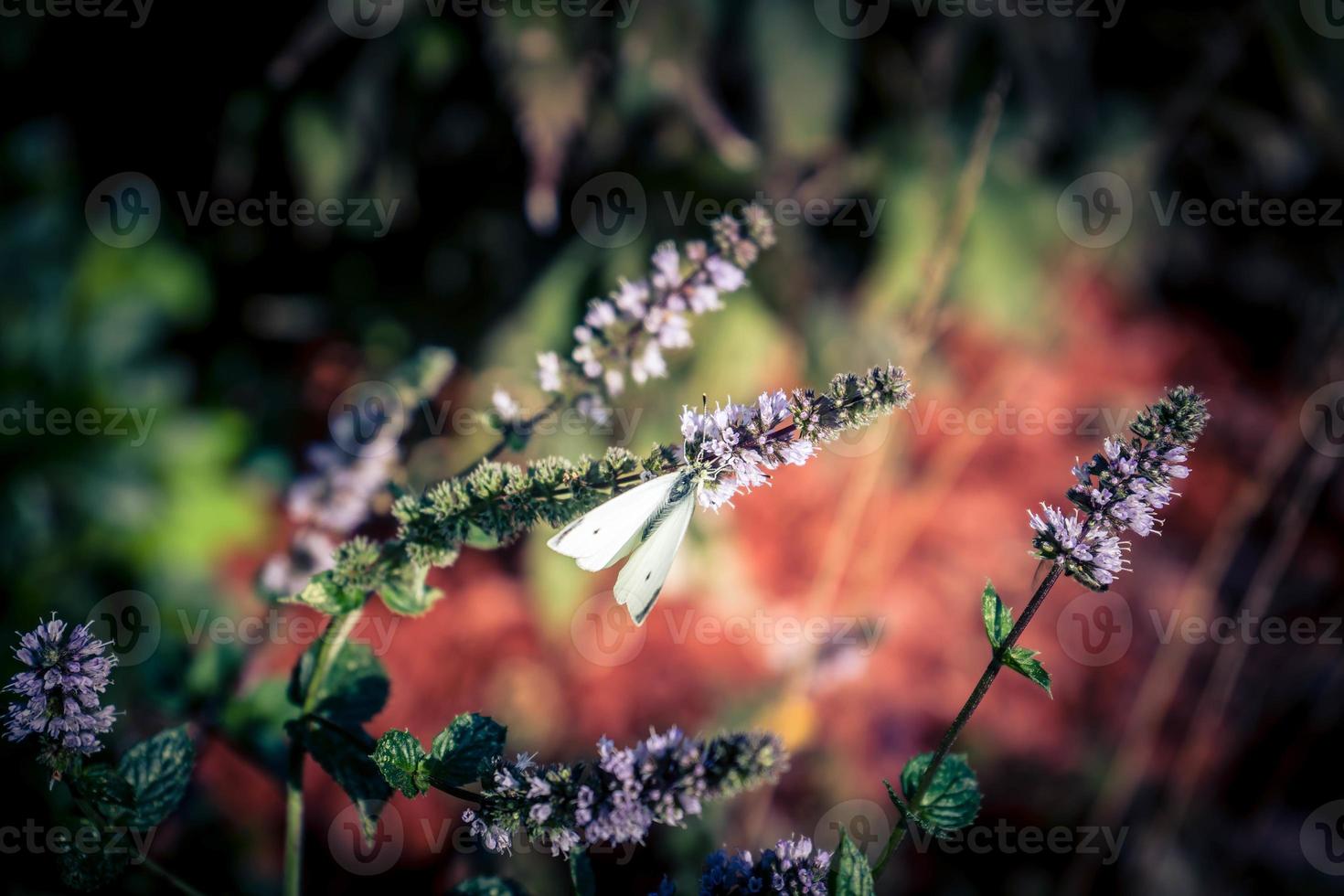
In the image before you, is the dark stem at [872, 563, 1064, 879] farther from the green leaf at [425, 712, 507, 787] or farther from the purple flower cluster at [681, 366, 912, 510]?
the green leaf at [425, 712, 507, 787]

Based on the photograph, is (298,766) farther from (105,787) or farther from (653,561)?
(653,561)

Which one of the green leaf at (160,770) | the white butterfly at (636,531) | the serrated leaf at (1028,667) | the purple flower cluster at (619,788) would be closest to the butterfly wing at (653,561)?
the white butterfly at (636,531)

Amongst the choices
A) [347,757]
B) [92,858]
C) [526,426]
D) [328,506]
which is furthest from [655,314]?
[92,858]

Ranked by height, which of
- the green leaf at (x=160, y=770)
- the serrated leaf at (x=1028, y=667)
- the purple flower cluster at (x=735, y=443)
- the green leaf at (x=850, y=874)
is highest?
the purple flower cluster at (x=735, y=443)

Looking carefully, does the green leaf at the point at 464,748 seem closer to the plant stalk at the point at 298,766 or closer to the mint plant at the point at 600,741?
the mint plant at the point at 600,741

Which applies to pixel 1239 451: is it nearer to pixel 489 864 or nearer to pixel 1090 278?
pixel 1090 278

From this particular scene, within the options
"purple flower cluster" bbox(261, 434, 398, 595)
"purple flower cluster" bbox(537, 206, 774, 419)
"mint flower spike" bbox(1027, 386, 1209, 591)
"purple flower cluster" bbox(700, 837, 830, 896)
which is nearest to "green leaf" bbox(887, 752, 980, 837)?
"purple flower cluster" bbox(700, 837, 830, 896)

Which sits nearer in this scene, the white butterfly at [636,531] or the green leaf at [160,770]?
the white butterfly at [636,531]
